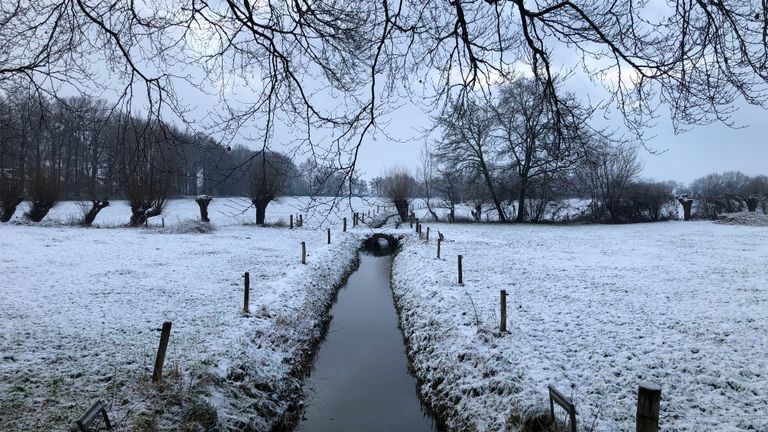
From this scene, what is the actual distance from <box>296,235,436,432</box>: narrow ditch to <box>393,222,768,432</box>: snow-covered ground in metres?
0.44

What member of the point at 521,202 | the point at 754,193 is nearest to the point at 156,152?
the point at 521,202

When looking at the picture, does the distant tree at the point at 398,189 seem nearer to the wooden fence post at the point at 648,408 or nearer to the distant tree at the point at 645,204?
the distant tree at the point at 645,204

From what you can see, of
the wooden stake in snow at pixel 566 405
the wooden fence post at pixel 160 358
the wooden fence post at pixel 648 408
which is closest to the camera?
the wooden fence post at pixel 648 408

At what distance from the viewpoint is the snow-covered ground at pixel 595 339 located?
6.07m

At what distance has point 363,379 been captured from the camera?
8.99 meters

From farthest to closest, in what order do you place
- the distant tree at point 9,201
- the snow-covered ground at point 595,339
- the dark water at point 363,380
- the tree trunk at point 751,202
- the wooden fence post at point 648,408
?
the tree trunk at point 751,202, the distant tree at point 9,201, the dark water at point 363,380, the snow-covered ground at point 595,339, the wooden fence post at point 648,408

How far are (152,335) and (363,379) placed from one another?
4314 mm

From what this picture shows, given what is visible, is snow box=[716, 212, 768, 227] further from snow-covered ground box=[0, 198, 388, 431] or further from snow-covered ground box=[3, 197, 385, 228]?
snow-covered ground box=[0, 198, 388, 431]

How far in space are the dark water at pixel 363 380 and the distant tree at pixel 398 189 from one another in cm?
2614

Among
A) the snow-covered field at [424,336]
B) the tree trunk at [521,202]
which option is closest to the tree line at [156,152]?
the snow-covered field at [424,336]

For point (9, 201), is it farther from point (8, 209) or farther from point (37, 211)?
point (37, 211)

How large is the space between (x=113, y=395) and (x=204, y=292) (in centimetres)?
695

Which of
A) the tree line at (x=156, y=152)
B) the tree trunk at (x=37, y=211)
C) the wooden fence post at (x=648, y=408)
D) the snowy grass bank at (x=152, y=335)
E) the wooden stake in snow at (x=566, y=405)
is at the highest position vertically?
the tree line at (x=156, y=152)

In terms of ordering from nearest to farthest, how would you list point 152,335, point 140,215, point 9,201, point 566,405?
1. point 566,405
2. point 152,335
3. point 9,201
4. point 140,215
